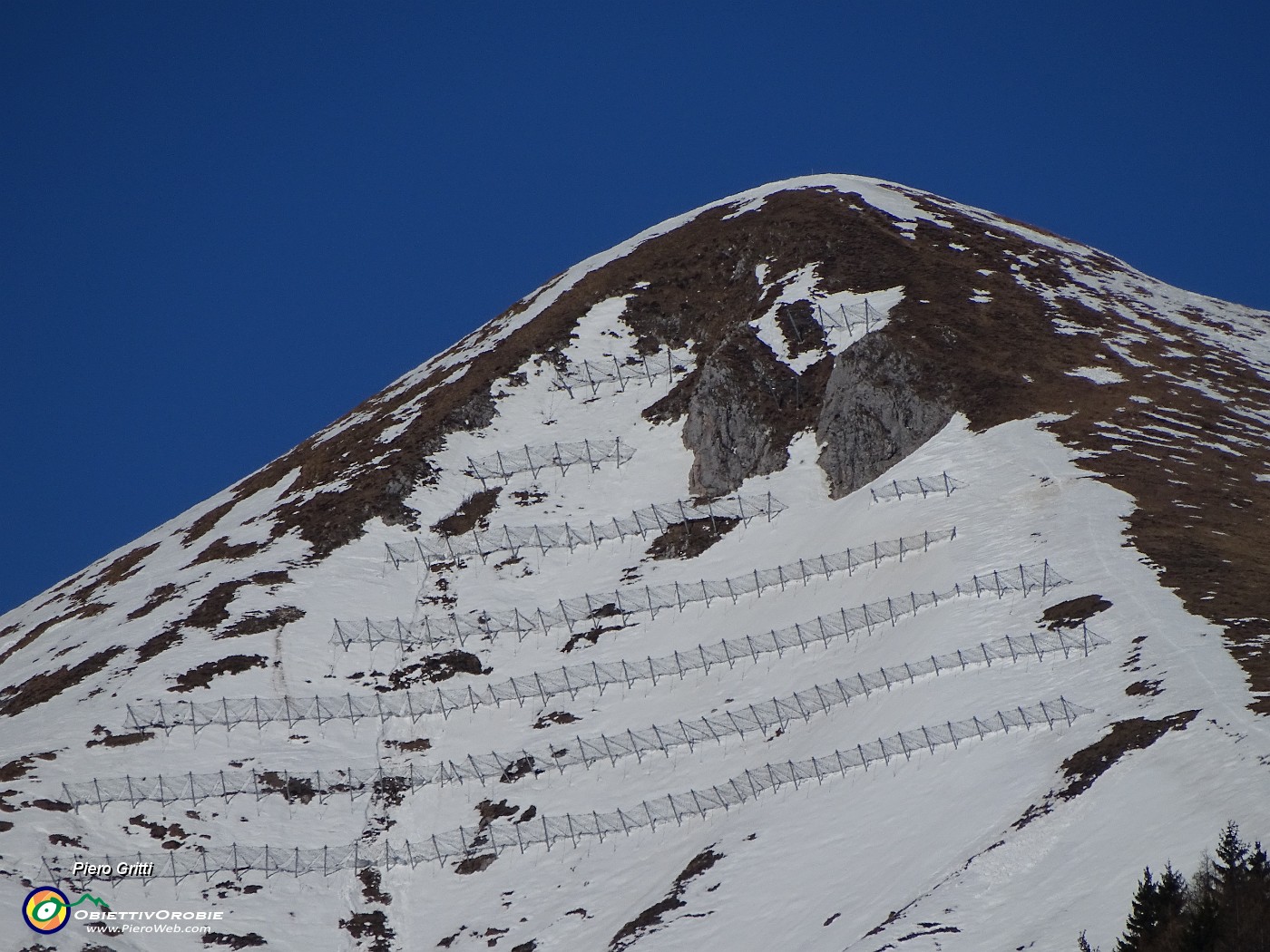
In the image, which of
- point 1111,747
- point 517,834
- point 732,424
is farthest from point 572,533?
point 1111,747

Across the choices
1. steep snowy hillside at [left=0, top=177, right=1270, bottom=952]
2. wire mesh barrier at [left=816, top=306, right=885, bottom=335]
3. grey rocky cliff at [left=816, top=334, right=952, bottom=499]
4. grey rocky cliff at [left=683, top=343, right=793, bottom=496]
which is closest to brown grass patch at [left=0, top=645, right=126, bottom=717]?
steep snowy hillside at [left=0, top=177, right=1270, bottom=952]

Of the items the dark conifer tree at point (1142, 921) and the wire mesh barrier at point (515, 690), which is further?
the wire mesh barrier at point (515, 690)

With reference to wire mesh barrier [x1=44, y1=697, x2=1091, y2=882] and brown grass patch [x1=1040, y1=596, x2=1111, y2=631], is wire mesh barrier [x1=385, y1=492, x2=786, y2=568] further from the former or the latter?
brown grass patch [x1=1040, y1=596, x2=1111, y2=631]

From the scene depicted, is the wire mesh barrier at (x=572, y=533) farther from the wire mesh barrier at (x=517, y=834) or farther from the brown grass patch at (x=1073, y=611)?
the brown grass patch at (x=1073, y=611)

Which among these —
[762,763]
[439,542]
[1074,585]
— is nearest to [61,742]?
[439,542]

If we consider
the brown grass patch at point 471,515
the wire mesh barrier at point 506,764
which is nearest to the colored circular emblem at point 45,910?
the wire mesh barrier at point 506,764

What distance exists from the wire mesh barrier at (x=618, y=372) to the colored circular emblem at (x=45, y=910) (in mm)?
55450

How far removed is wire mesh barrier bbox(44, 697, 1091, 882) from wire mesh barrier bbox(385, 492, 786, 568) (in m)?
25.3

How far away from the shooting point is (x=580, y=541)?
93.1m

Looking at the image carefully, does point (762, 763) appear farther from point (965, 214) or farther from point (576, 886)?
point (965, 214)

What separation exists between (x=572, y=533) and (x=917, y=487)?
22.6 metres

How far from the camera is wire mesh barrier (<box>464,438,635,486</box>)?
100m

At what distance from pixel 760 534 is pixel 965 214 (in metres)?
52.0

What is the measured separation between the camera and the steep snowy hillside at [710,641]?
5319cm
